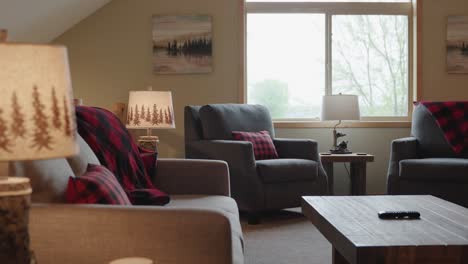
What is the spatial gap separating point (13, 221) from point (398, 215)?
67.1 inches

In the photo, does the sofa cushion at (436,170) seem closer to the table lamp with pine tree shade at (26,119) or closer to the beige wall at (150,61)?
the beige wall at (150,61)

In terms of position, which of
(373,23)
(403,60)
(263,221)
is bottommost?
(263,221)

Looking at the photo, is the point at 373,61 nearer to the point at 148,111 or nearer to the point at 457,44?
the point at 457,44

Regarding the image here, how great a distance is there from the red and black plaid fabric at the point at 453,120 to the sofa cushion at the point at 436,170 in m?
0.36

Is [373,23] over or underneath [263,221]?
over

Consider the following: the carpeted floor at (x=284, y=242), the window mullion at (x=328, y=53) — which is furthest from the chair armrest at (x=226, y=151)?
the window mullion at (x=328, y=53)

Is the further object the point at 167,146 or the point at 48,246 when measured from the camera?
the point at 167,146

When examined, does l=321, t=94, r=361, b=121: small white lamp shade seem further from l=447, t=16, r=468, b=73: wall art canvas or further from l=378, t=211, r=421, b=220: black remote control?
l=378, t=211, r=421, b=220: black remote control

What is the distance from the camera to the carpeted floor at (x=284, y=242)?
3.32 m

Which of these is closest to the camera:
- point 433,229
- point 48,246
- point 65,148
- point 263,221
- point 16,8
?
point 65,148

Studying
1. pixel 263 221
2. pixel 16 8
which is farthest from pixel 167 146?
pixel 16 8

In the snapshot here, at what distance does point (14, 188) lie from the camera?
43.6 inches

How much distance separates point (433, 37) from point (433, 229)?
407 cm

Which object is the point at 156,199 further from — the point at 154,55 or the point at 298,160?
the point at 154,55
